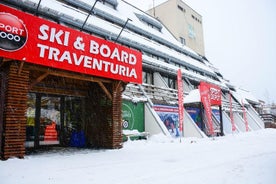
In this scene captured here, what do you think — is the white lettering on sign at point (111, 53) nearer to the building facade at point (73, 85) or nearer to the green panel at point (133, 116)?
the building facade at point (73, 85)

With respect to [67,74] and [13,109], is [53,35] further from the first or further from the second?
[13,109]

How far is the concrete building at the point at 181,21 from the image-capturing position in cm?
3416

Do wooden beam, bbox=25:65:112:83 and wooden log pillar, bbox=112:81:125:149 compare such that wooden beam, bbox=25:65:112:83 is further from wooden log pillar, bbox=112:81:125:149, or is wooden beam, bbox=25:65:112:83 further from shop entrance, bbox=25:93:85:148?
shop entrance, bbox=25:93:85:148

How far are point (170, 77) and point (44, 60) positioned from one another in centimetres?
1547

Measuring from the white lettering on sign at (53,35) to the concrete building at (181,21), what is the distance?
87.8 ft

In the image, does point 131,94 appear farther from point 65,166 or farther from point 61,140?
point 65,166

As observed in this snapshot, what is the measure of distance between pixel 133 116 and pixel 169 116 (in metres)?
3.77

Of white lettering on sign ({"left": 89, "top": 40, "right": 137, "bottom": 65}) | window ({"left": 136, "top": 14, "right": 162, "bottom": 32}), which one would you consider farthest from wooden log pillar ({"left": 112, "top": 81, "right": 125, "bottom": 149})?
window ({"left": 136, "top": 14, "right": 162, "bottom": 32})

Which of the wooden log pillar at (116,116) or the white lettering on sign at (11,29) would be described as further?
the wooden log pillar at (116,116)

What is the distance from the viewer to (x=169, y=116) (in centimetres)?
1733

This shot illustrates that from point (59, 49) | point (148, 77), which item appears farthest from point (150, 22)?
point (59, 49)

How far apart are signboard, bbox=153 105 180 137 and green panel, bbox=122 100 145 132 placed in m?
1.49

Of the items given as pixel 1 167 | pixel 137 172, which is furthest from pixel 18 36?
pixel 137 172

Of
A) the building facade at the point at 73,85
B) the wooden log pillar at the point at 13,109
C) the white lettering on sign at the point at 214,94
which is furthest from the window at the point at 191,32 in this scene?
the wooden log pillar at the point at 13,109
